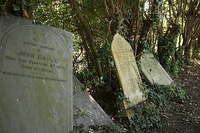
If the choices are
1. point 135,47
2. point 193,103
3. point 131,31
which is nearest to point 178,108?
point 193,103

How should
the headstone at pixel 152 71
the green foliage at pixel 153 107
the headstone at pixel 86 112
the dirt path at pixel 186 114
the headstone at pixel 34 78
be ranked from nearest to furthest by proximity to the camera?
the headstone at pixel 34 78, the headstone at pixel 86 112, the green foliage at pixel 153 107, the dirt path at pixel 186 114, the headstone at pixel 152 71

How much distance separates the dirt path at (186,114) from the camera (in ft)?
14.1

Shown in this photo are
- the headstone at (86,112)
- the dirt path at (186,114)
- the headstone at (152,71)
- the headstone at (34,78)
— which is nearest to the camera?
the headstone at (34,78)

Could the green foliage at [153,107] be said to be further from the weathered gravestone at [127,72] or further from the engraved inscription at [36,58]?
the engraved inscription at [36,58]

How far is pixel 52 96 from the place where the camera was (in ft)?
9.05

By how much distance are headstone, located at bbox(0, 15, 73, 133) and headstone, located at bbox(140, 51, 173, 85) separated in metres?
2.79

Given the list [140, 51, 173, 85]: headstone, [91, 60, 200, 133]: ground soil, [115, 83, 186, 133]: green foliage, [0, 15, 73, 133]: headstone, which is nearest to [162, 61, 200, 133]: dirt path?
[91, 60, 200, 133]: ground soil

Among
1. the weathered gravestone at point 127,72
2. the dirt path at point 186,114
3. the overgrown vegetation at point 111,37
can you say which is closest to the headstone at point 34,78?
the overgrown vegetation at point 111,37

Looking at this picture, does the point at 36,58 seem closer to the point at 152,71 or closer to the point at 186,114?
the point at 186,114

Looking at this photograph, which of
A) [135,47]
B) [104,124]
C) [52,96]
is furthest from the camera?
[135,47]

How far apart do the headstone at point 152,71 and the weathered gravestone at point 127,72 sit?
73 centimetres

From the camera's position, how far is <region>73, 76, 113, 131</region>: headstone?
3.45 meters

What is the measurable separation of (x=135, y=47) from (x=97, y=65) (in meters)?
0.96

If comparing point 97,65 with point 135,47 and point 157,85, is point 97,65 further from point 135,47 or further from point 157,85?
point 157,85
